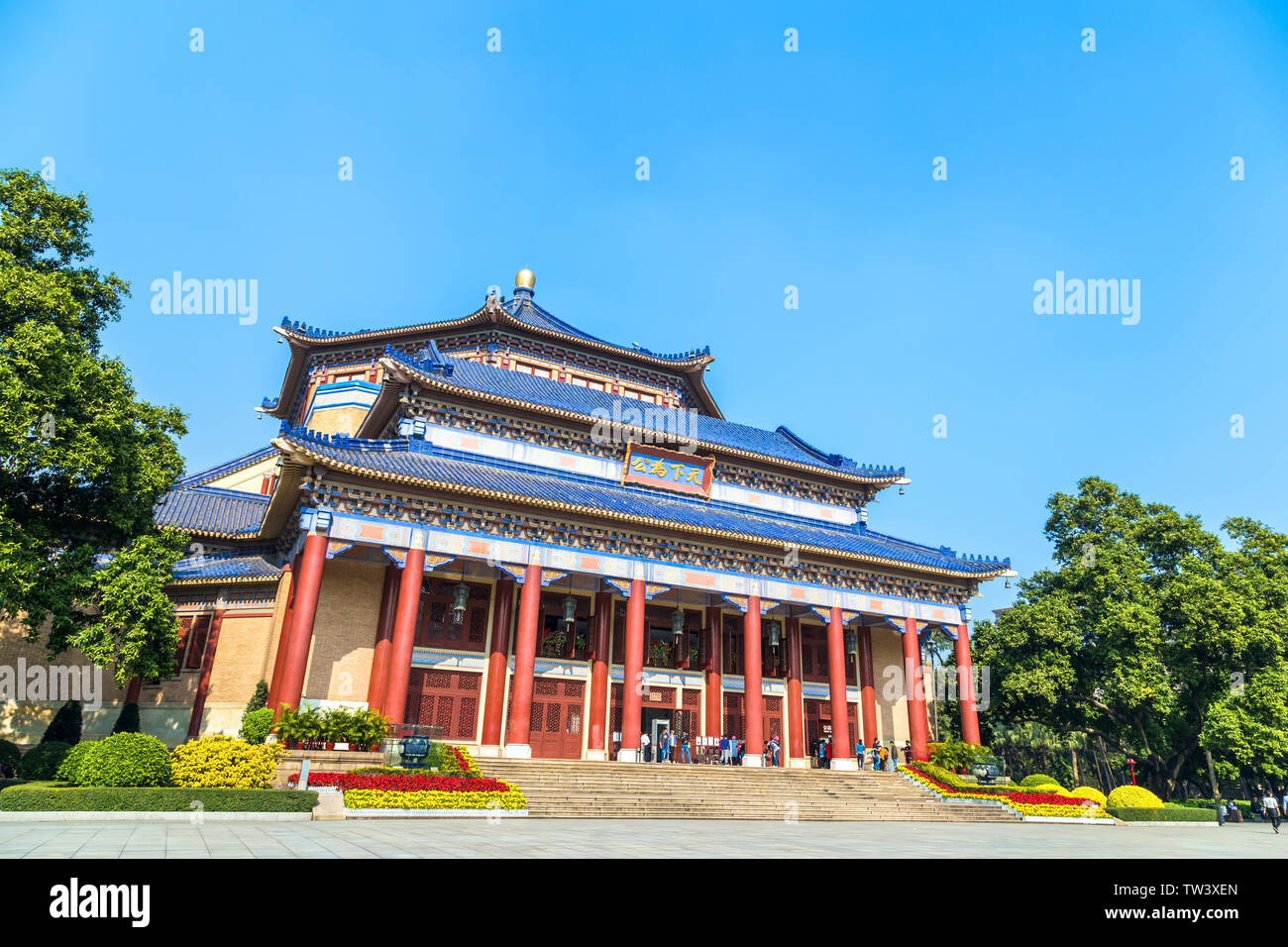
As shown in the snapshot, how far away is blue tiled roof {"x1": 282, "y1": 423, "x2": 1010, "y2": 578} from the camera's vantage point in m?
21.1

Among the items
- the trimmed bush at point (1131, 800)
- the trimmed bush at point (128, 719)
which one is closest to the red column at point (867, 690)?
the trimmed bush at point (1131, 800)

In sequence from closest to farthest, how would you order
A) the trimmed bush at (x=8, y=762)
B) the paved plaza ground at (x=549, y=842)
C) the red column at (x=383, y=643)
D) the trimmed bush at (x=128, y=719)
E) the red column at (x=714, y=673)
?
the paved plaza ground at (x=549, y=842)
the trimmed bush at (x=8, y=762)
the red column at (x=383, y=643)
the trimmed bush at (x=128, y=719)
the red column at (x=714, y=673)

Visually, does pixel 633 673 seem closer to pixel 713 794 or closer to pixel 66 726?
pixel 713 794

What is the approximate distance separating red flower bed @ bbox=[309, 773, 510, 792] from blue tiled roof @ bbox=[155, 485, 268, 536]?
12860 millimetres

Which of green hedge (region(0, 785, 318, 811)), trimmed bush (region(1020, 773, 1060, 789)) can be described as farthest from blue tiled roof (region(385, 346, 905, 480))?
green hedge (region(0, 785, 318, 811))

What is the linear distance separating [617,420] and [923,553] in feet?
43.5

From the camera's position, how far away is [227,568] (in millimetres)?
23547

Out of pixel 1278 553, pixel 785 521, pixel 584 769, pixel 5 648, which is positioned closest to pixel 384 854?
pixel 584 769

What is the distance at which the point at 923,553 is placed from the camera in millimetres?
30062

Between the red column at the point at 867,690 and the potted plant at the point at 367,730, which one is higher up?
the red column at the point at 867,690

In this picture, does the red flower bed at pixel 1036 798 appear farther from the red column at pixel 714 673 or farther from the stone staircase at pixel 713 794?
the red column at pixel 714 673

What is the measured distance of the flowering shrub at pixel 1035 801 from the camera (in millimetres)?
21109

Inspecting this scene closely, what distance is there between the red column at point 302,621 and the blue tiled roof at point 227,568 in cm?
353

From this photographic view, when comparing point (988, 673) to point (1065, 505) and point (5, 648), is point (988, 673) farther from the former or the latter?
point (5, 648)
